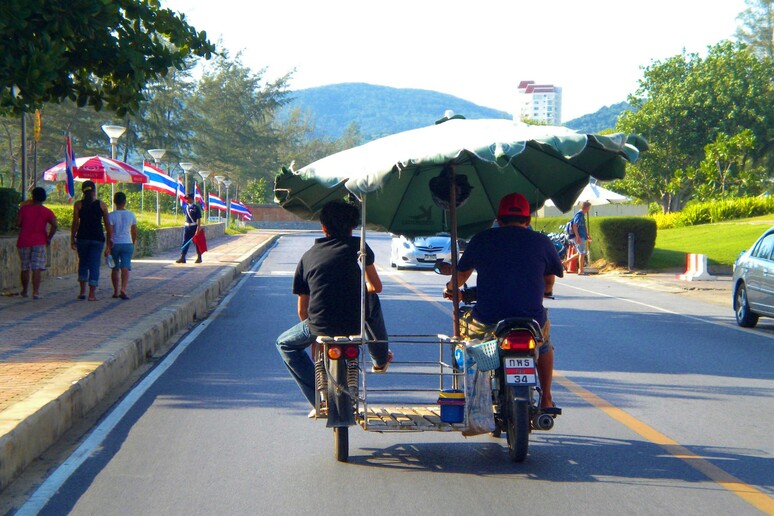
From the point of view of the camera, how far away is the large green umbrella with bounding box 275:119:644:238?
6316 millimetres

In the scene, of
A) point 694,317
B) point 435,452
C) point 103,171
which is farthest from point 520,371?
point 103,171

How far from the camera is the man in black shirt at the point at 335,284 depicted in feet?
21.9

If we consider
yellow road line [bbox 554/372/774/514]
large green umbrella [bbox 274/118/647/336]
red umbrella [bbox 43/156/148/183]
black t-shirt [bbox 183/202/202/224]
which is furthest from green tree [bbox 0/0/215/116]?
black t-shirt [bbox 183/202/202/224]

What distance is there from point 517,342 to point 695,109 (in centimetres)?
6117

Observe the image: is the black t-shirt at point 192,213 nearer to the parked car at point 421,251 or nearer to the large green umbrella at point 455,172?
the parked car at point 421,251

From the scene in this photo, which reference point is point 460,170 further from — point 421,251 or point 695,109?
point 695,109

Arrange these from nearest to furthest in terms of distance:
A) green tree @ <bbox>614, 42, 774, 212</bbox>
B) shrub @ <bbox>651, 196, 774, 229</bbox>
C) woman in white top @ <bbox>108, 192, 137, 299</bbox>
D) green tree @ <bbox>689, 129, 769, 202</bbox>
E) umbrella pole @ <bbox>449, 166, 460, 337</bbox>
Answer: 1. umbrella pole @ <bbox>449, 166, 460, 337</bbox>
2. woman in white top @ <bbox>108, 192, 137, 299</bbox>
3. shrub @ <bbox>651, 196, 774, 229</bbox>
4. green tree @ <bbox>689, 129, 769, 202</bbox>
5. green tree @ <bbox>614, 42, 774, 212</bbox>

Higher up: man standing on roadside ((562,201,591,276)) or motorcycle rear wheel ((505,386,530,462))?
man standing on roadside ((562,201,591,276))

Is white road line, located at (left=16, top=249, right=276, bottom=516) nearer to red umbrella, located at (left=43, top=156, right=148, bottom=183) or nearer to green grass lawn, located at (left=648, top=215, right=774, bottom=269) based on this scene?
red umbrella, located at (left=43, top=156, right=148, bottom=183)

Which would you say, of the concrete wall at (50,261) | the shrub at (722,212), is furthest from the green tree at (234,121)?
the concrete wall at (50,261)

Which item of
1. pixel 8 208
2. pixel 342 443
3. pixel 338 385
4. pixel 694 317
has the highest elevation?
pixel 8 208

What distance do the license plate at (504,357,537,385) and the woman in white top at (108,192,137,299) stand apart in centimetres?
1121

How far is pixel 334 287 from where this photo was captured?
21.9 ft

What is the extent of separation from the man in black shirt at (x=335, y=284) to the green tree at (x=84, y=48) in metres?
6.75
